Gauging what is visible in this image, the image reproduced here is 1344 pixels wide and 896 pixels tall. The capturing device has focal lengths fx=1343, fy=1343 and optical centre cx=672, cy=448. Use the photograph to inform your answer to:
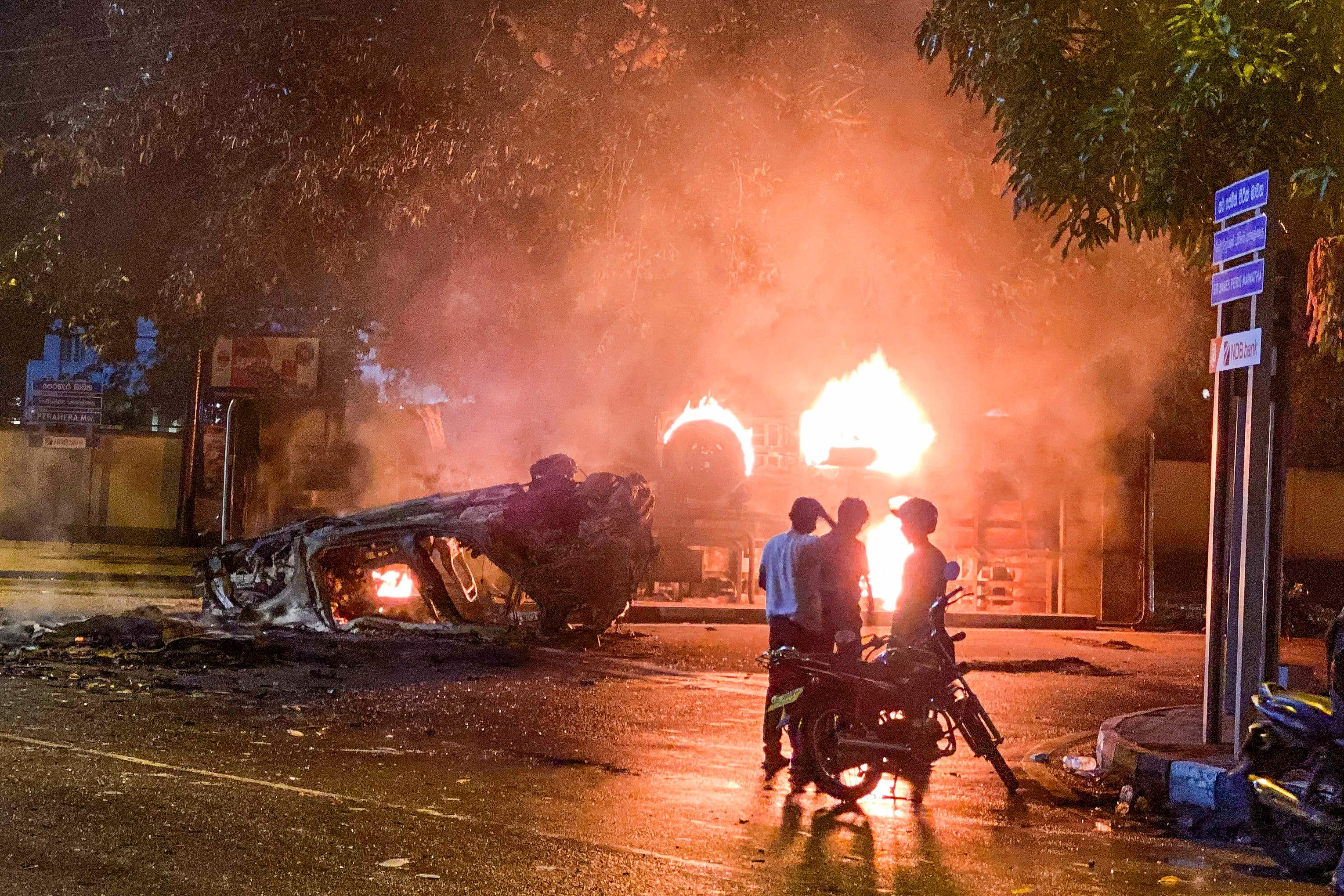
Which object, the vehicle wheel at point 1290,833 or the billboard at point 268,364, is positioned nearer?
the vehicle wheel at point 1290,833

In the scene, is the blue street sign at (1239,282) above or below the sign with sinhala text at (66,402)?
below

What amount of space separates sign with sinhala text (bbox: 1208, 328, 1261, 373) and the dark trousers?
283 centimetres

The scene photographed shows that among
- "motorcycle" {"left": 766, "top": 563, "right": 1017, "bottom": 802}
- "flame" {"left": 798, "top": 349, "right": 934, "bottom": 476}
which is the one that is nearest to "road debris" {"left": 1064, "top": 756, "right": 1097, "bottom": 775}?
"motorcycle" {"left": 766, "top": 563, "right": 1017, "bottom": 802}

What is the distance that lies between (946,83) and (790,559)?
1311 cm

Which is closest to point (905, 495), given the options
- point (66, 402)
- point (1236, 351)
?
point (1236, 351)

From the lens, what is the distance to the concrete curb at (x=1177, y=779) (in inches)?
266

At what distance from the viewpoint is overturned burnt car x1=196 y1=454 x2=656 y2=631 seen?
12703 mm

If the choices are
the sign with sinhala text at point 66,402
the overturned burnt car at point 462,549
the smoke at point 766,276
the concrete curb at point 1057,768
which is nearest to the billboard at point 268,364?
the sign with sinhala text at point 66,402

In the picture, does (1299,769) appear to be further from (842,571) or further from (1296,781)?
(842,571)

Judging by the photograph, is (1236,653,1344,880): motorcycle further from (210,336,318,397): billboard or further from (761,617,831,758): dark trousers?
(210,336,318,397): billboard

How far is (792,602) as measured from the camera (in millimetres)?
7766

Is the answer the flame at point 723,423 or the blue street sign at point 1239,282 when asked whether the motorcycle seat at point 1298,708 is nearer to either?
the blue street sign at point 1239,282

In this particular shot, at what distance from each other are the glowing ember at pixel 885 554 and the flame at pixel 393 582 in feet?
25.3

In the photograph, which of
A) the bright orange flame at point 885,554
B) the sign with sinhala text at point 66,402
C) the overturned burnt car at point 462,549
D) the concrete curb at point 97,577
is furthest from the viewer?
the sign with sinhala text at point 66,402
